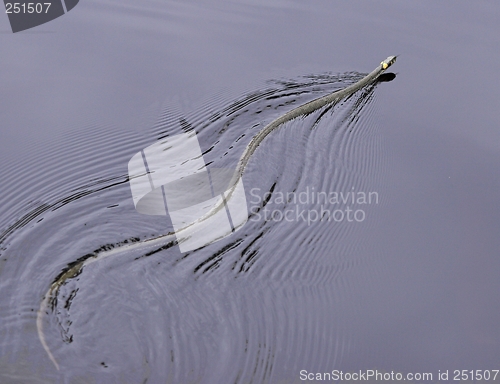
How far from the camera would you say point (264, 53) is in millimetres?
7195

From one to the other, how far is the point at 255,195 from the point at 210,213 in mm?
552

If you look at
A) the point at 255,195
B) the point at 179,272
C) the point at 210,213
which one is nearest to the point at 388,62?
the point at 255,195

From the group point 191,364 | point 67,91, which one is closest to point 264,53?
point 67,91

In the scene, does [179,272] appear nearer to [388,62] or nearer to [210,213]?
[210,213]

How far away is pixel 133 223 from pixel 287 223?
1360 mm

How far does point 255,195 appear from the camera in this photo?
5062mm

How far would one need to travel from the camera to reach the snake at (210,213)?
12.2ft

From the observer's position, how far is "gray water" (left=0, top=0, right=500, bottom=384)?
375cm

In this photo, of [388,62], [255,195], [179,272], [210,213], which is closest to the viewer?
[179,272]

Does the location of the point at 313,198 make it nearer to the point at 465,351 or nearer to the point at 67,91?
the point at 465,351

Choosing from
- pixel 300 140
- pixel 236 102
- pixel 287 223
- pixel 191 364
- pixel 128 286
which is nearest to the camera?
pixel 191 364

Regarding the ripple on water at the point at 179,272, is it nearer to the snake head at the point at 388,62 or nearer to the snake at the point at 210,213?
the snake at the point at 210,213

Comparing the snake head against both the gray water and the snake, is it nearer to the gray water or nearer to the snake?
the snake

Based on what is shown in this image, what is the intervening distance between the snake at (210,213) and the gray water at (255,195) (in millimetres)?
54
